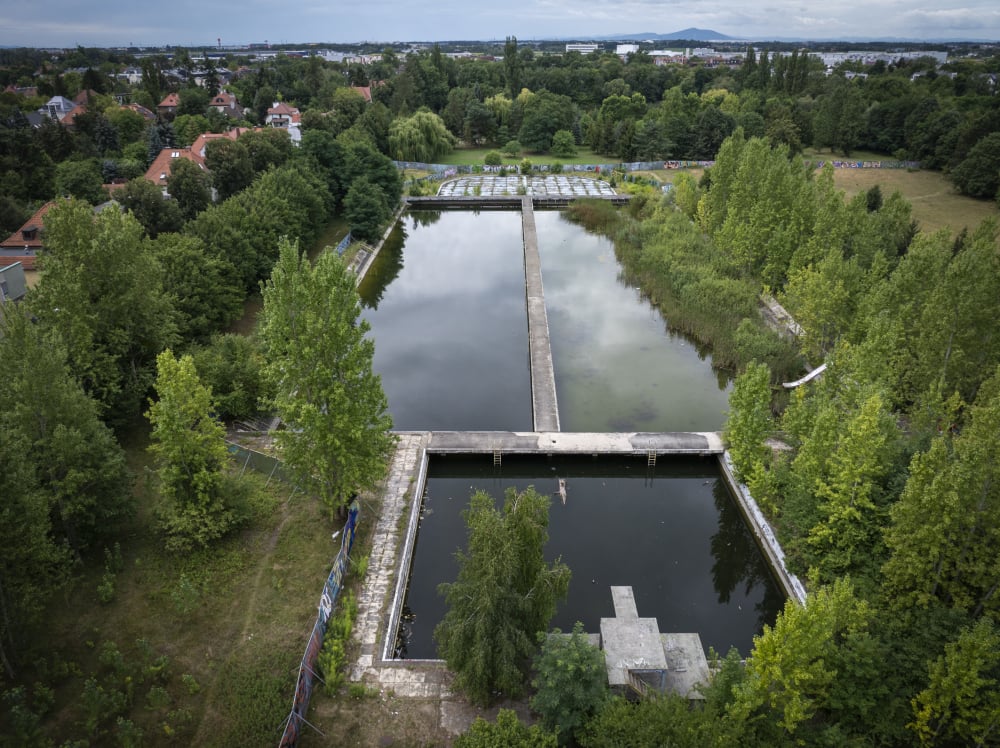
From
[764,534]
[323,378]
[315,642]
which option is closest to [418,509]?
[323,378]

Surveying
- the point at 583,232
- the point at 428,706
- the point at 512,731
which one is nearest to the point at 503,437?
the point at 428,706

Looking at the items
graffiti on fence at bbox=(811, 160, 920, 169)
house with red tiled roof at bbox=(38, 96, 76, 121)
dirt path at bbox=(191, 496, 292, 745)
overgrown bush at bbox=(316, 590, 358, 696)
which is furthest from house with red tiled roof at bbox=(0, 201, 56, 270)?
graffiti on fence at bbox=(811, 160, 920, 169)

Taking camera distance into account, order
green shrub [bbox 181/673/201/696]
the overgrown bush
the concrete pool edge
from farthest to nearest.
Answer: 1. the concrete pool edge
2. the overgrown bush
3. green shrub [bbox 181/673/201/696]

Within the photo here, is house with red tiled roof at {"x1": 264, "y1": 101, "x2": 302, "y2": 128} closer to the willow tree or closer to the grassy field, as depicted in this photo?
the grassy field

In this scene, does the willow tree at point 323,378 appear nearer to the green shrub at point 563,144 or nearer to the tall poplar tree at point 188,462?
the tall poplar tree at point 188,462

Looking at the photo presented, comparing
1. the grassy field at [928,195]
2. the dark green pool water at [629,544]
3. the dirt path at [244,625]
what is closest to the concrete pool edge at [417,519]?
the dark green pool water at [629,544]
